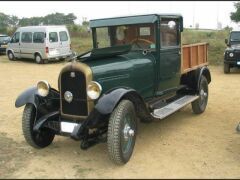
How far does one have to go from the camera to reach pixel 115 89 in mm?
5430

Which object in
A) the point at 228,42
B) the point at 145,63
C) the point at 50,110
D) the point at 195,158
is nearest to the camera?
the point at 195,158

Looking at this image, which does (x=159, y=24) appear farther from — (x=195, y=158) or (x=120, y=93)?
(x=195, y=158)

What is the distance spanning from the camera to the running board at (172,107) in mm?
6298

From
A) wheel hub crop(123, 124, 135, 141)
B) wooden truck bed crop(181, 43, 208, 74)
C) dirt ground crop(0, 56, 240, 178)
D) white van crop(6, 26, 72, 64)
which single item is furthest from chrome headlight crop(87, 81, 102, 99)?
white van crop(6, 26, 72, 64)

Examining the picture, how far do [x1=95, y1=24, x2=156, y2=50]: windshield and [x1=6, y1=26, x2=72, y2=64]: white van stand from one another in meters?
12.2

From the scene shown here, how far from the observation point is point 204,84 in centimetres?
855

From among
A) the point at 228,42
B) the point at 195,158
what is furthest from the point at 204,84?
the point at 228,42

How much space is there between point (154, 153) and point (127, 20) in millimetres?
2444

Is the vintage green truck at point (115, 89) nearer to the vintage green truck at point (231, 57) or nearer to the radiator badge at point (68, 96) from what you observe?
the radiator badge at point (68, 96)

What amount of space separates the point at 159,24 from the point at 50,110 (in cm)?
239

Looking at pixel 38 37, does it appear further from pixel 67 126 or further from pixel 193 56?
pixel 67 126

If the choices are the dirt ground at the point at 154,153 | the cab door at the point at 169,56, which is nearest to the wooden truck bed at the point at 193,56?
the cab door at the point at 169,56

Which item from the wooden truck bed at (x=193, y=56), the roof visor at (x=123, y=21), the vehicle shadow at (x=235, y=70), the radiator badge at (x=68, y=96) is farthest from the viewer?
the vehicle shadow at (x=235, y=70)

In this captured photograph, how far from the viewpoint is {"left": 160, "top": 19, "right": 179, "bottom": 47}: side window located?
22.6 ft
